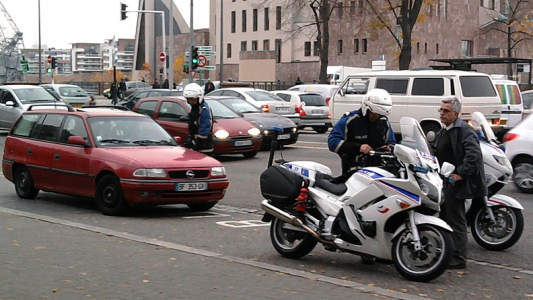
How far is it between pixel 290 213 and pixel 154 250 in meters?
1.54

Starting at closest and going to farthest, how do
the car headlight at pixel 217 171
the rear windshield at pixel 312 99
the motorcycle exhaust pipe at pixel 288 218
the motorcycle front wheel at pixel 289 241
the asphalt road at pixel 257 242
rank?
1. the asphalt road at pixel 257 242
2. the motorcycle exhaust pipe at pixel 288 218
3. the motorcycle front wheel at pixel 289 241
4. the car headlight at pixel 217 171
5. the rear windshield at pixel 312 99

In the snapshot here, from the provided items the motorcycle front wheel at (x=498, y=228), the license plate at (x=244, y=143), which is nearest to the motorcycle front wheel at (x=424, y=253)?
the motorcycle front wheel at (x=498, y=228)

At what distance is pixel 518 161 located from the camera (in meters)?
14.6

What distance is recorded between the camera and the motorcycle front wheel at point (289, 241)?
27.4 ft

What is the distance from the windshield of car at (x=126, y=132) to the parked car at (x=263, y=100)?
14.3 meters

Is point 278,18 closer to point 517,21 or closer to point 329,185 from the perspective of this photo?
point 517,21

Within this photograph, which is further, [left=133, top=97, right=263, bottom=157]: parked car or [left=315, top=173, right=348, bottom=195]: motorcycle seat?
[left=133, top=97, right=263, bottom=157]: parked car

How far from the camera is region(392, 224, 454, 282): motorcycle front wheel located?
7184mm

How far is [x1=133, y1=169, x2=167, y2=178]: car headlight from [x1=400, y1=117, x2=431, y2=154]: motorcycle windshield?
4.31 meters

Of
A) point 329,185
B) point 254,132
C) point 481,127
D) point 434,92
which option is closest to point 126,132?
point 329,185

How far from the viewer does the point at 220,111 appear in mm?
21484

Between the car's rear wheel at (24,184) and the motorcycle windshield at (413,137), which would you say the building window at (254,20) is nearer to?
the car's rear wheel at (24,184)

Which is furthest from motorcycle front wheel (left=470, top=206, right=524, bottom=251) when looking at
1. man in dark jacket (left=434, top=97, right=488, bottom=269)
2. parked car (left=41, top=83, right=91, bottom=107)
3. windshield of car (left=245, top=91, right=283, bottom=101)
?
parked car (left=41, top=83, right=91, bottom=107)

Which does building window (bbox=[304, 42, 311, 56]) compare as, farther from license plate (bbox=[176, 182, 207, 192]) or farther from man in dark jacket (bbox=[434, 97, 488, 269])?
man in dark jacket (bbox=[434, 97, 488, 269])
